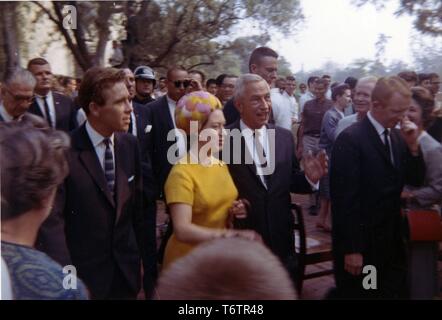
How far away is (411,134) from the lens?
2160 millimetres

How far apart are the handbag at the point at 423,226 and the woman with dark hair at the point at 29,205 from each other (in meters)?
1.58

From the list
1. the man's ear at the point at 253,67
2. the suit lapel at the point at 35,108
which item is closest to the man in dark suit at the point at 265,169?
the man's ear at the point at 253,67

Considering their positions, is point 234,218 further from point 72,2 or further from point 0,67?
point 0,67

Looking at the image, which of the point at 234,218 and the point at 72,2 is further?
the point at 72,2

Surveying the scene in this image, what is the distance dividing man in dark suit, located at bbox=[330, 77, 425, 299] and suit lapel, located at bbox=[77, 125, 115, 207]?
1.09 m

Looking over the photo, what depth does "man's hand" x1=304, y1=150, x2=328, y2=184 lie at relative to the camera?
2057 mm

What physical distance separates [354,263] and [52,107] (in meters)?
2.10

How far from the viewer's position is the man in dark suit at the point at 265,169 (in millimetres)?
1992

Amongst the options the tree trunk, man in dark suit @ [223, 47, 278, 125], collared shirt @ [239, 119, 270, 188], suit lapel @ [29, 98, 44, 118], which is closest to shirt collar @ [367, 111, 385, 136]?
collared shirt @ [239, 119, 270, 188]

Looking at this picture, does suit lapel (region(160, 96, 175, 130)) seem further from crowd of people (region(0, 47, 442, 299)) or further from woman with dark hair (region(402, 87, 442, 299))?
woman with dark hair (region(402, 87, 442, 299))

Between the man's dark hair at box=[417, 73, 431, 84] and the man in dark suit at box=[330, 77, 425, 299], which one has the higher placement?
the man's dark hair at box=[417, 73, 431, 84]

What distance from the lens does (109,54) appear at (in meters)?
6.56
